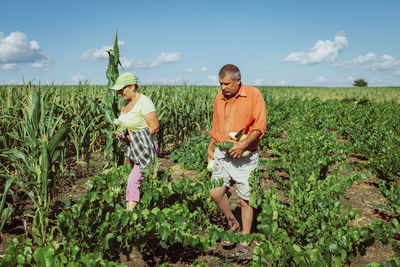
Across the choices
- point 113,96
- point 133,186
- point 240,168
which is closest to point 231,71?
point 240,168

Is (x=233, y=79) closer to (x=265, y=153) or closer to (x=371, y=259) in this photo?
(x=371, y=259)

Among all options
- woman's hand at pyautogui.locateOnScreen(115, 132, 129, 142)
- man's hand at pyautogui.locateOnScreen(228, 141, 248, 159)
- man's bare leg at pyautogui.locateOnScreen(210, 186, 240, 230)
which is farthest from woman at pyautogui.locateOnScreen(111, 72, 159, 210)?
man's hand at pyautogui.locateOnScreen(228, 141, 248, 159)

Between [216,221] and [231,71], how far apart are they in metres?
1.86

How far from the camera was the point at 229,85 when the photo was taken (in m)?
A: 2.70

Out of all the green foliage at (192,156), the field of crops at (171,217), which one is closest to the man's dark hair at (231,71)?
the field of crops at (171,217)

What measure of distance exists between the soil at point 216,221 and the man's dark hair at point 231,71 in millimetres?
1043

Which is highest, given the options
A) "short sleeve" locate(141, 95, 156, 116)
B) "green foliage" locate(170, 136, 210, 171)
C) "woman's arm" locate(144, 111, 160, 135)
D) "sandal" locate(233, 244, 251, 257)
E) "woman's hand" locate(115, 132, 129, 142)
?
"short sleeve" locate(141, 95, 156, 116)

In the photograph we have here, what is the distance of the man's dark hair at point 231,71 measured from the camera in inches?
105

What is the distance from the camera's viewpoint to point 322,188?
2816 millimetres

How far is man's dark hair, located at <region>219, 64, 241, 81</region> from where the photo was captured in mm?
2668

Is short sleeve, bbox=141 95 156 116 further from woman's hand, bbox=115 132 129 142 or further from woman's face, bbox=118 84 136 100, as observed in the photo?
woman's hand, bbox=115 132 129 142

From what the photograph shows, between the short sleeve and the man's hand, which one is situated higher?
the short sleeve

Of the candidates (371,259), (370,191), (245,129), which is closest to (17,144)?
(245,129)

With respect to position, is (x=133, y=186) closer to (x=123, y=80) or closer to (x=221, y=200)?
(x=221, y=200)
